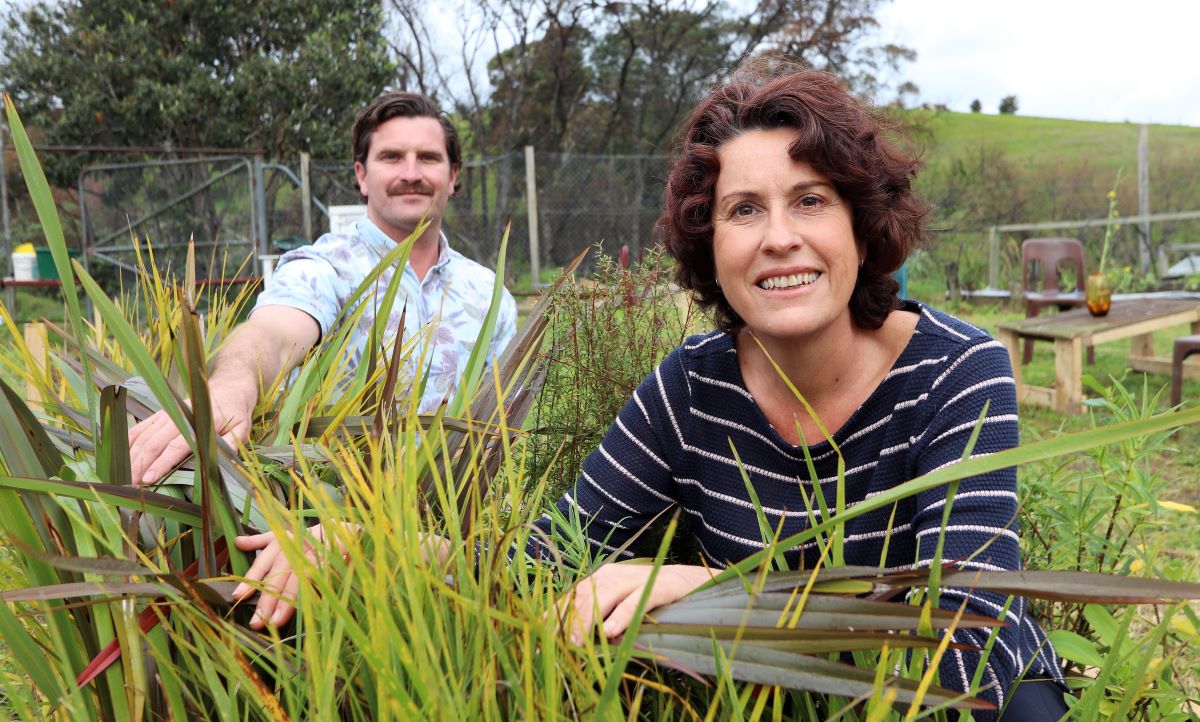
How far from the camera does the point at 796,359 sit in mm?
1680

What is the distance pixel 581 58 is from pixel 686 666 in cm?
2038

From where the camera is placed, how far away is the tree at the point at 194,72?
14.1 m

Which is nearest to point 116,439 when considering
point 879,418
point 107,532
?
point 107,532

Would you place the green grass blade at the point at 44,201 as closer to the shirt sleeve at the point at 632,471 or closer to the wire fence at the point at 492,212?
the shirt sleeve at the point at 632,471

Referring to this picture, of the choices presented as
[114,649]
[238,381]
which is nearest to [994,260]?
[238,381]

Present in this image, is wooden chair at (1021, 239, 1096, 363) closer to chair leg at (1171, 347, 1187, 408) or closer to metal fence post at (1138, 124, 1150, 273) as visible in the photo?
chair leg at (1171, 347, 1187, 408)

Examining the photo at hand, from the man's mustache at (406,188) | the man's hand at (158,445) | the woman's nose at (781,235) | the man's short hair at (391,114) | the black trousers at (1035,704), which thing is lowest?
the black trousers at (1035,704)

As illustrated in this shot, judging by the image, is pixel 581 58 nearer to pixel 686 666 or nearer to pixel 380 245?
pixel 380 245

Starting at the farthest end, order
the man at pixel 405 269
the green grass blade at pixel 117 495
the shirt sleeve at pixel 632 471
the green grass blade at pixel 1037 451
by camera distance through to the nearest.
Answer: the man at pixel 405 269
the shirt sleeve at pixel 632 471
the green grass blade at pixel 117 495
the green grass blade at pixel 1037 451

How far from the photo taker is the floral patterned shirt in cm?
246

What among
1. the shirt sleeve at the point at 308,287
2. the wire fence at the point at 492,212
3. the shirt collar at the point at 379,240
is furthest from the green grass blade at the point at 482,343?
the wire fence at the point at 492,212

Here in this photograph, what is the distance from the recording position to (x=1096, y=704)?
0.80 m

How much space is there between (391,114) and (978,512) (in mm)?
2595

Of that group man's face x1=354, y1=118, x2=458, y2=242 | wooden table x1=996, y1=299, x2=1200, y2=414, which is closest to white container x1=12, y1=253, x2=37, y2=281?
man's face x1=354, y1=118, x2=458, y2=242
